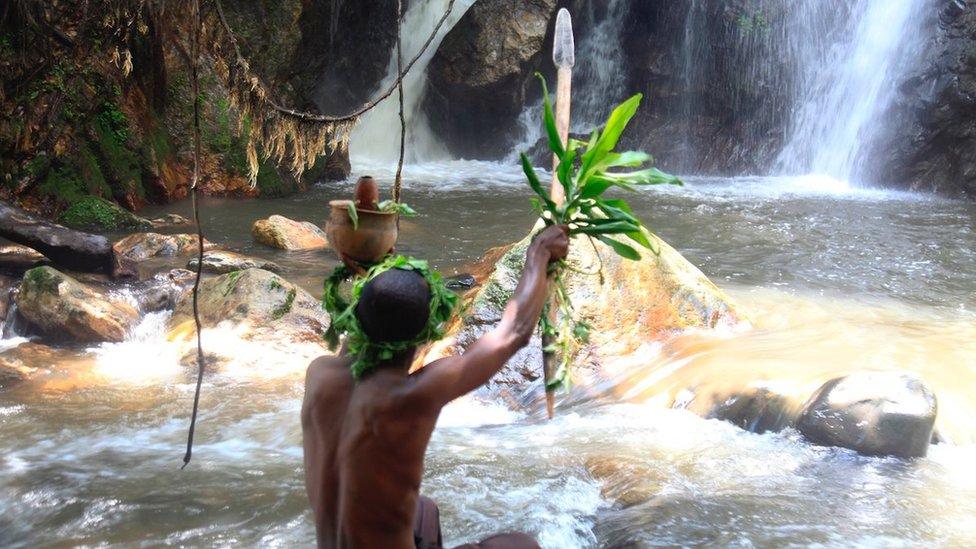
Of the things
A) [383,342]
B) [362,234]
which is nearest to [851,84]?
[362,234]

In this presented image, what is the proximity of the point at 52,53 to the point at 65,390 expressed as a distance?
301cm

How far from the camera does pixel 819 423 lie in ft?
14.7

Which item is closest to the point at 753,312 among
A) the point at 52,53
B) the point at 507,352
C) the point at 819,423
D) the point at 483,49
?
the point at 819,423

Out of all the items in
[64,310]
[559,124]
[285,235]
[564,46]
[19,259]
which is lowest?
[64,310]

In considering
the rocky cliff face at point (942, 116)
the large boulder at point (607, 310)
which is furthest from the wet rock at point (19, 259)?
the rocky cliff face at point (942, 116)

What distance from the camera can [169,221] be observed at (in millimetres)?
10883

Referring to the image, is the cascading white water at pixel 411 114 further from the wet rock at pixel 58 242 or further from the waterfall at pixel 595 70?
the wet rock at pixel 58 242

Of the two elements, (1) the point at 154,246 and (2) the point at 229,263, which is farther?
(1) the point at 154,246

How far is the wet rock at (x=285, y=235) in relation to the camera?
9.79 metres

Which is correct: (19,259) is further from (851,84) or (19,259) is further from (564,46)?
(851,84)

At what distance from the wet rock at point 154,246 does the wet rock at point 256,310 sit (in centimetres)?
218

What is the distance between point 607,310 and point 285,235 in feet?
16.4

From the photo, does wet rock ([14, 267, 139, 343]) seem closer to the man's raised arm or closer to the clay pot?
the clay pot

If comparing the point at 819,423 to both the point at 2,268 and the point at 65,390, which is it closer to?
the point at 65,390
